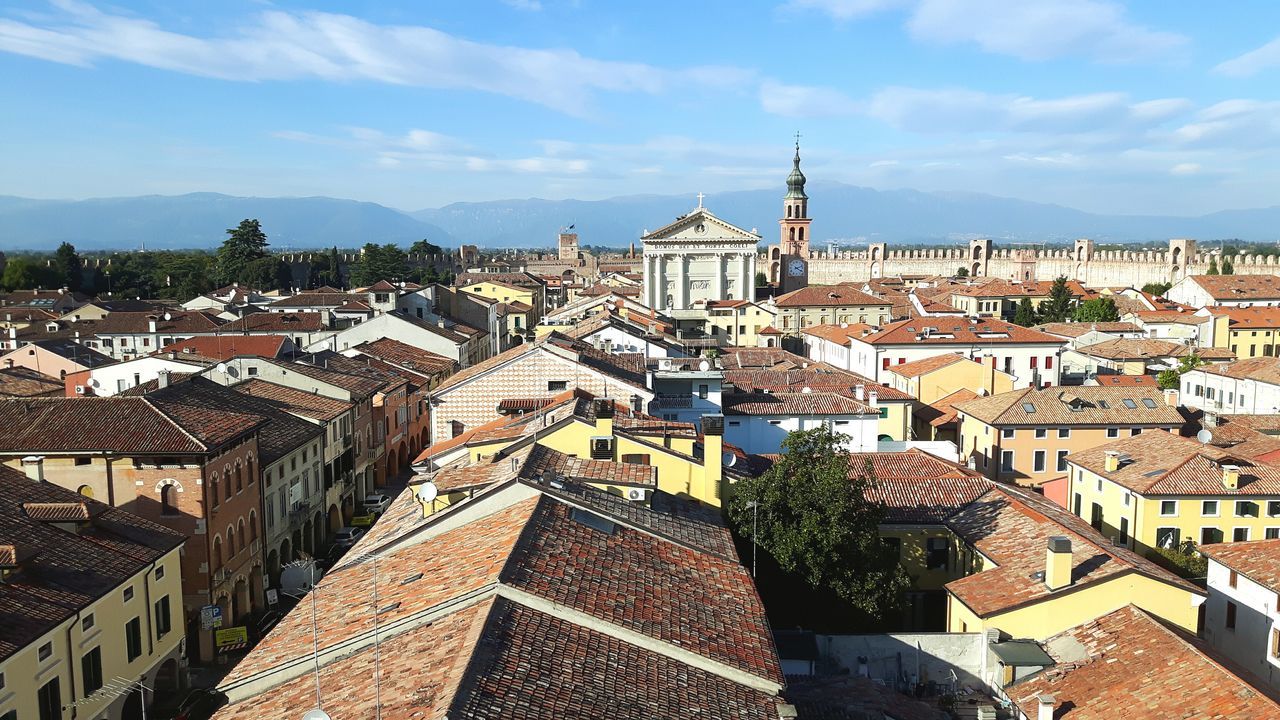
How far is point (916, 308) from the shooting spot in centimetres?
7881

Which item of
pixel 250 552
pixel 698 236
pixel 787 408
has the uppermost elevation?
pixel 698 236

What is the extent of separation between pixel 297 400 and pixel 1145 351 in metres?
47.7

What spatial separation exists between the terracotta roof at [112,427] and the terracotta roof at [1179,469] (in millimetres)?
24084

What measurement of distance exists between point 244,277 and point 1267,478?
321 ft

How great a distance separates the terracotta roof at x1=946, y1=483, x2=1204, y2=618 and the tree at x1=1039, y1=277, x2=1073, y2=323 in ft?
200

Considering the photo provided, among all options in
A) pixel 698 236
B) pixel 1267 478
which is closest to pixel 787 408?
pixel 1267 478

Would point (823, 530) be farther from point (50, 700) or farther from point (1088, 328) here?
point (1088, 328)

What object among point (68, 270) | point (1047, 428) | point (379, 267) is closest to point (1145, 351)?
point (1047, 428)

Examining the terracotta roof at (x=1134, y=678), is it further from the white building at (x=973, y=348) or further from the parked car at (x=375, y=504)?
the white building at (x=973, y=348)

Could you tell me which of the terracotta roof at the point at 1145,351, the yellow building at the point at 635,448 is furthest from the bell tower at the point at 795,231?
the yellow building at the point at 635,448

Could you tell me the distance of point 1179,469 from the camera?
27.4 meters

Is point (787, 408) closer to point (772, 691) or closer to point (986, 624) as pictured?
point (986, 624)

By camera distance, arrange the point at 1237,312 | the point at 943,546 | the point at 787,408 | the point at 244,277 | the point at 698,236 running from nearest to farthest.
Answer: the point at 943,546 → the point at 787,408 → the point at 1237,312 → the point at 698,236 → the point at 244,277

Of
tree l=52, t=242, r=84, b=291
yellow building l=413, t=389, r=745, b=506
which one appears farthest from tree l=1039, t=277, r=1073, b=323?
tree l=52, t=242, r=84, b=291
